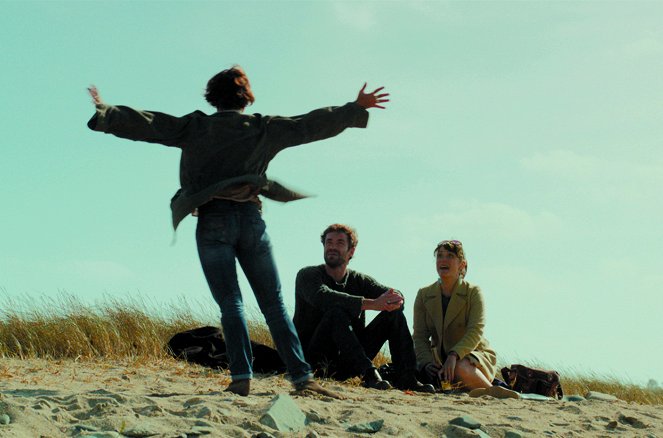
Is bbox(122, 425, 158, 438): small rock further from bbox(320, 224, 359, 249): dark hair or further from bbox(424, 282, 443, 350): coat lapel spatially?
bbox(424, 282, 443, 350): coat lapel

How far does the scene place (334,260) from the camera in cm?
853

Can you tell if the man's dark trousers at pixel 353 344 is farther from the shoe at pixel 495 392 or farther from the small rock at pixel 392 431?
the small rock at pixel 392 431

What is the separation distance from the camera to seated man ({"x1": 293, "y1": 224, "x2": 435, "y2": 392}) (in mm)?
8078

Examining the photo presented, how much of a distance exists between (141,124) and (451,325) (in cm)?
443

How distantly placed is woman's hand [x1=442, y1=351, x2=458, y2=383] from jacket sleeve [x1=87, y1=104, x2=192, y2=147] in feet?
12.7

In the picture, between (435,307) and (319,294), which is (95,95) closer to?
(319,294)

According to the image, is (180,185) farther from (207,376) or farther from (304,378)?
(207,376)

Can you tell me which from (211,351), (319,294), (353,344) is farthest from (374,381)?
(211,351)

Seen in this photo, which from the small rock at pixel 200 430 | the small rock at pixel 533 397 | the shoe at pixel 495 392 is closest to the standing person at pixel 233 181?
the small rock at pixel 200 430

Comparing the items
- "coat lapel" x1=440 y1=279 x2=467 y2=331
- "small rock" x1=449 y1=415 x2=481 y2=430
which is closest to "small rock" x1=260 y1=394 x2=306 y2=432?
"small rock" x1=449 y1=415 x2=481 y2=430

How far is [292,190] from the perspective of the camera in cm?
657

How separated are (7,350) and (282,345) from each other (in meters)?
5.67

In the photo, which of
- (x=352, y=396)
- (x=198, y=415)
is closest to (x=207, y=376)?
(x=352, y=396)

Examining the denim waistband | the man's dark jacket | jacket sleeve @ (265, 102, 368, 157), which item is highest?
jacket sleeve @ (265, 102, 368, 157)
